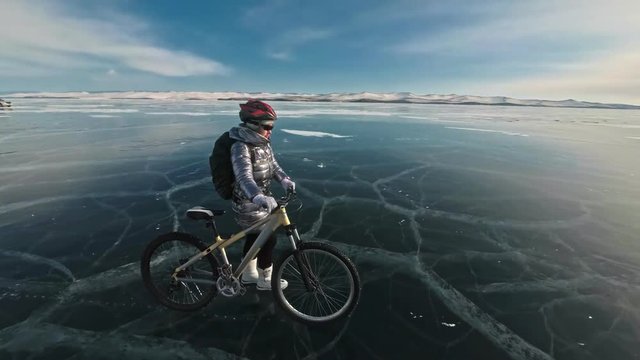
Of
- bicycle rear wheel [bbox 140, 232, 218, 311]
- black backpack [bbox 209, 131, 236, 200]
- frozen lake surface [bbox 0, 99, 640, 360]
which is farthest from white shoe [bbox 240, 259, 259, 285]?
black backpack [bbox 209, 131, 236, 200]

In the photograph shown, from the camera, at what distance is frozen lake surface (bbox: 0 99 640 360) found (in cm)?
346

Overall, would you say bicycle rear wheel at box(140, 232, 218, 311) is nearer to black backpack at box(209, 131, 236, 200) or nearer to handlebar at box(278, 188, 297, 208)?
black backpack at box(209, 131, 236, 200)

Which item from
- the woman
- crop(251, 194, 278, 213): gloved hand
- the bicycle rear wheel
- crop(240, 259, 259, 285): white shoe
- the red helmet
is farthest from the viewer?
crop(240, 259, 259, 285): white shoe

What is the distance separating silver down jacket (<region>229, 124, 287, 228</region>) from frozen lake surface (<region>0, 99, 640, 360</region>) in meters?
1.16

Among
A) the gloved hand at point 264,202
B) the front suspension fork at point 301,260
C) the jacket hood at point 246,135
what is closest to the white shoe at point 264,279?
the front suspension fork at point 301,260

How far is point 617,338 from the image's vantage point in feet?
11.8

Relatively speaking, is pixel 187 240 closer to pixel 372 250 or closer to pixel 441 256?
pixel 372 250

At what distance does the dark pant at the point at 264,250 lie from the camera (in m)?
3.83

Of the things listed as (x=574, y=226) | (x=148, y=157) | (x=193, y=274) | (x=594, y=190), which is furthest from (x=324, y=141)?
(x=193, y=274)

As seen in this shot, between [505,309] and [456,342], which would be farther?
[505,309]

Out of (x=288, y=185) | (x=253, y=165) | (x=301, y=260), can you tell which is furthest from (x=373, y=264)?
(x=253, y=165)

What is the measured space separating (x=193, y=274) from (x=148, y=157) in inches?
400

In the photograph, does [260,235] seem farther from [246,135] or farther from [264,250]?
[246,135]

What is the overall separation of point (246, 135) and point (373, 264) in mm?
2758
